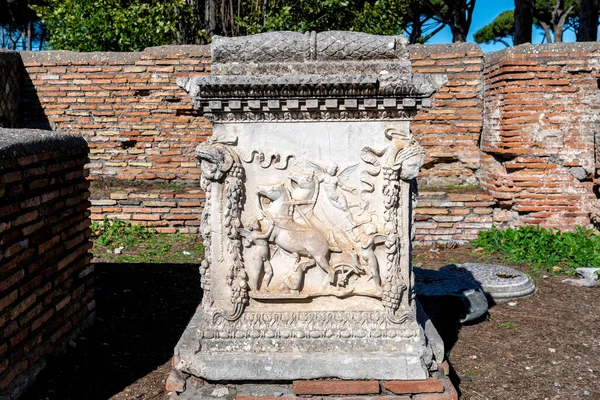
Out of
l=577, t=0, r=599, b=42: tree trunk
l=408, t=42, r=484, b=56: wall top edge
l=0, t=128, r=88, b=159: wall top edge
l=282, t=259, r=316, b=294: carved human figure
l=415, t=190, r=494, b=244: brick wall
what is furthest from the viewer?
l=577, t=0, r=599, b=42: tree trunk

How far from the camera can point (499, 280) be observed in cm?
492

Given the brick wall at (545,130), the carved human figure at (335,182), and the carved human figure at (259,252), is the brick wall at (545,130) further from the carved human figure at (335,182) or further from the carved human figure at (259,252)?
the carved human figure at (259,252)

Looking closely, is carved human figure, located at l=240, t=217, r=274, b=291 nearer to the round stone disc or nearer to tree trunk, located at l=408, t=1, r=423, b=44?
the round stone disc

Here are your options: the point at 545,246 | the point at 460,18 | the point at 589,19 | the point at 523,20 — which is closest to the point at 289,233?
the point at 545,246

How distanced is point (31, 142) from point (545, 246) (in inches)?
221

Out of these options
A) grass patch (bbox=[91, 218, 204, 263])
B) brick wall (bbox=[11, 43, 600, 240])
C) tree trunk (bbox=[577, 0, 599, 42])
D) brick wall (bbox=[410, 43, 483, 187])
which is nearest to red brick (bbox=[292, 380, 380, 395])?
grass patch (bbox=[91, 218, 204, 263])

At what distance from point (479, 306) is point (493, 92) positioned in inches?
142

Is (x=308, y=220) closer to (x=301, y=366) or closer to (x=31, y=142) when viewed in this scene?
(x=301, y=366)

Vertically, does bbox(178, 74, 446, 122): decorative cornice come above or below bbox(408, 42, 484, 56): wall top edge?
below

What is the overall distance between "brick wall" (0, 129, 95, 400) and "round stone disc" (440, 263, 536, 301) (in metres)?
3.50

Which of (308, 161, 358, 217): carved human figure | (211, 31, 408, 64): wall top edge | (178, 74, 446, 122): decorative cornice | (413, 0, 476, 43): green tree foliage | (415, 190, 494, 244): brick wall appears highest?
(413, 0, 476, 43): green tree foliage

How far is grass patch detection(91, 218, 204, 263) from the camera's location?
6258 millimetres

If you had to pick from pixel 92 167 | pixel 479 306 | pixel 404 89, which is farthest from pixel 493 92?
pixel 92 167

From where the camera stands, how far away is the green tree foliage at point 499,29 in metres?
25.2
